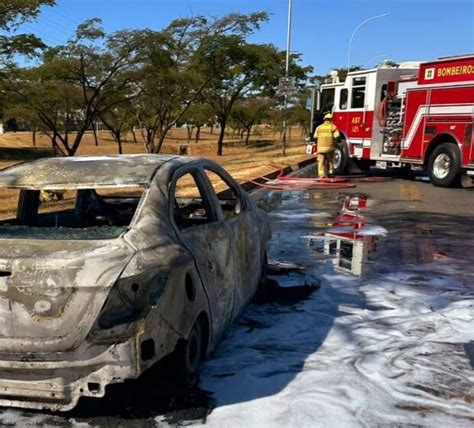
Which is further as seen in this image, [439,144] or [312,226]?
[439,144]

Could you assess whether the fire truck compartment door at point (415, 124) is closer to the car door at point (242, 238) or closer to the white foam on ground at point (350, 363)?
the white foam on ground at point (350, 363)

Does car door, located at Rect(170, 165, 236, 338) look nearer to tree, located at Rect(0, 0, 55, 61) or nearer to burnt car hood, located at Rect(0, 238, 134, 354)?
burnt car hood, located at Rect(0, 238, 134, 354)

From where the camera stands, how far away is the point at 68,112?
34.2m

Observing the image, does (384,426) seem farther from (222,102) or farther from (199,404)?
(222,102)

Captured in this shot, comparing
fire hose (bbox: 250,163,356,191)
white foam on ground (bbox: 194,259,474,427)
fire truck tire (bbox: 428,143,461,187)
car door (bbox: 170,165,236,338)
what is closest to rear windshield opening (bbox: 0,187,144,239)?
car door (bbox: 170,165,236,338)

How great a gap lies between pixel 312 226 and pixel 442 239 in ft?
7.04

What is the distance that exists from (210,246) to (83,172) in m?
0.93

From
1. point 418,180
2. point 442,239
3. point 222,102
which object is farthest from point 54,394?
point 222,102

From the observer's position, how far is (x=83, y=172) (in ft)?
12.9

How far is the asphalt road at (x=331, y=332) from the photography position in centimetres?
343

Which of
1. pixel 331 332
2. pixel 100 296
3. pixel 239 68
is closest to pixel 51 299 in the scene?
pixel 100 296

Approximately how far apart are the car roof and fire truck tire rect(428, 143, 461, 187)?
42.3ft

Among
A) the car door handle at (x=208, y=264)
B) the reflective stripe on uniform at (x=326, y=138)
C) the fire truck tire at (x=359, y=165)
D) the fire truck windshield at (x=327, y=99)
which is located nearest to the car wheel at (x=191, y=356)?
the car door handle at (x=208, y=264)

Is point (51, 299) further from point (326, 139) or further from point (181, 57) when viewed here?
point (181, 57)
